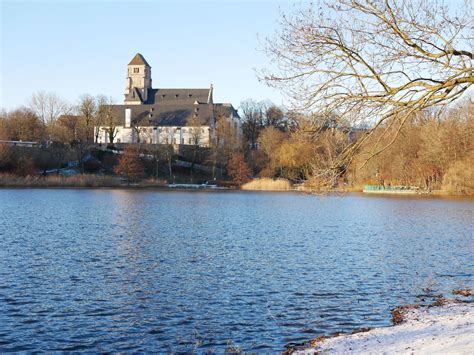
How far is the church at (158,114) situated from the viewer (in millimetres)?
107688

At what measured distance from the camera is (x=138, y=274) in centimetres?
1680

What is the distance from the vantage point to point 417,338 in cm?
905

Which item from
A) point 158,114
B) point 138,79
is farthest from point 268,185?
point 138,79

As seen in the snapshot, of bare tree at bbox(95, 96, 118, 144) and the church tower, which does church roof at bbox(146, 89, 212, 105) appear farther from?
bare tree at bbox(95, 96, 118, 144)

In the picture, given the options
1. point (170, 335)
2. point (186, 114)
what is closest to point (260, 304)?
point (170, 335)

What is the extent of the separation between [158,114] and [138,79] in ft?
56.0

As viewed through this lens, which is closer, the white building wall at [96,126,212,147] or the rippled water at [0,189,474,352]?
the rippled water at [0,189,474,352]

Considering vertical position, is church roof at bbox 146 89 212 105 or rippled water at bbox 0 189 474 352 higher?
church roof at bbox 146 89 212 105

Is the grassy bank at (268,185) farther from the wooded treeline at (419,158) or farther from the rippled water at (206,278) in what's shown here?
the rippled water at (206,278)

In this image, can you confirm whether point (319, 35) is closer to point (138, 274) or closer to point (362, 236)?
point (138, 274)

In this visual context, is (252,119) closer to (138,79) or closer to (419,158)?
(138,79)

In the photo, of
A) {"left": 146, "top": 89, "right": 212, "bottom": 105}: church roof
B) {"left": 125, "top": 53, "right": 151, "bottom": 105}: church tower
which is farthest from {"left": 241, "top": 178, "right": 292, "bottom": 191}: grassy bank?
{"left": 125, "top": 53, "right": 151, "bottom": 105}: church tower

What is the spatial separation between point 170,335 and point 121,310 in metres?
2.28

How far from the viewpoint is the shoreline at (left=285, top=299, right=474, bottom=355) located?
8258mm
